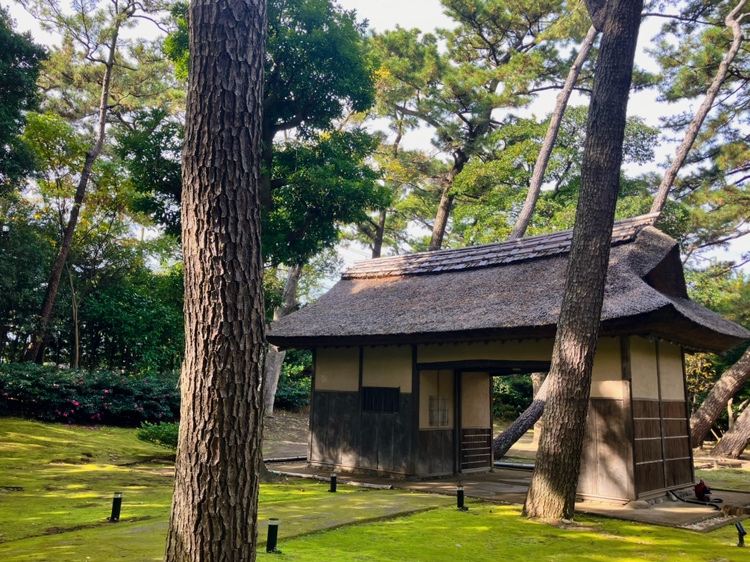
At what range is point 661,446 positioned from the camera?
30.2ft

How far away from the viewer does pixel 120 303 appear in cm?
1978

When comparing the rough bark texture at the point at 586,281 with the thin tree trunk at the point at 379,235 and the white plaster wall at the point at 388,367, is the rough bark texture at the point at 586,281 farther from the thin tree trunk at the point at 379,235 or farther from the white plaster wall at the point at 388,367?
the thin tree trunk at the point at 379,235

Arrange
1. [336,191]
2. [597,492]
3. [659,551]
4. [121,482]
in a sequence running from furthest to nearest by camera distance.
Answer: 1. [336,191]
2. [121,482]
3. [597,492]
4. [659,551]

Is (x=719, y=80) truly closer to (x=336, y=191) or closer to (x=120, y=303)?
(x=336, y=191)

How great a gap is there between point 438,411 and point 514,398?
13.8m

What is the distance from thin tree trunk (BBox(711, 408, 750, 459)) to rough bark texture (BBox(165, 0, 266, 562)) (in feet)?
50.4

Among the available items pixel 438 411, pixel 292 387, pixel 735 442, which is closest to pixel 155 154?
pixel 438 411

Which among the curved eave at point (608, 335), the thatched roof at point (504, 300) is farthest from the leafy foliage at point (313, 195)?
the curved eave at point (608, 335)

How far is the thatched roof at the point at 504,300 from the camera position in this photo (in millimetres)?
8648

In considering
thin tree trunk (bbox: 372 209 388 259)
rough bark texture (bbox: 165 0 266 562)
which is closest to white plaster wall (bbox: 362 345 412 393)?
rough bark texture (bbox: 165 0 266 562)

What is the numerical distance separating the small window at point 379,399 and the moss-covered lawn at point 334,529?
1922mm

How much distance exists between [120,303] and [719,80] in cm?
1922

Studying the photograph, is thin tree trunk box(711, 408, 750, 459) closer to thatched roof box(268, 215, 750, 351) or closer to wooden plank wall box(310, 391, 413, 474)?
thatched roof box(268, 215, 750, 351)

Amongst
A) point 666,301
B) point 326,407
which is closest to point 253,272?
point 666,301
